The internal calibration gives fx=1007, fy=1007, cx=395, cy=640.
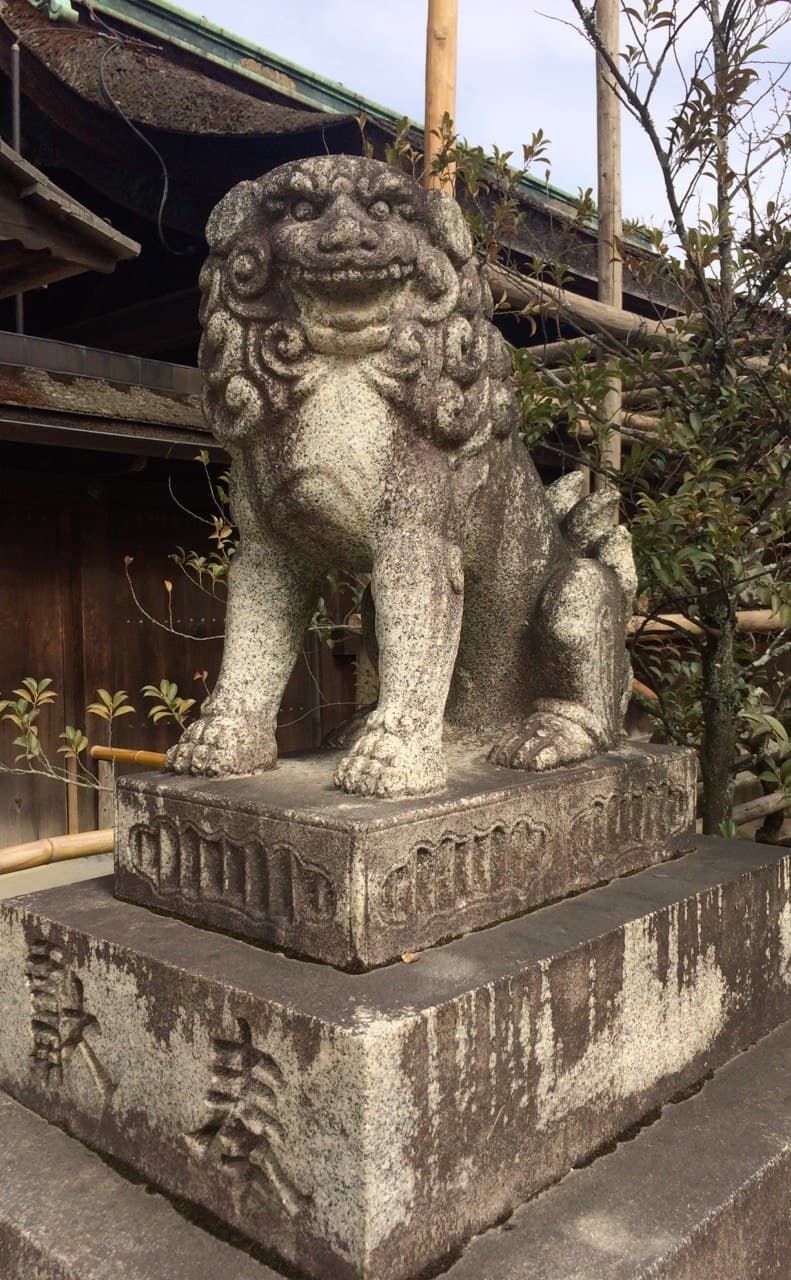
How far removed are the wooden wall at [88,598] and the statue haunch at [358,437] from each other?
241 centimetres

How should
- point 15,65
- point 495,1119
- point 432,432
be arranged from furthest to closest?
point 15,65 → point 432,432 → point 495,1119

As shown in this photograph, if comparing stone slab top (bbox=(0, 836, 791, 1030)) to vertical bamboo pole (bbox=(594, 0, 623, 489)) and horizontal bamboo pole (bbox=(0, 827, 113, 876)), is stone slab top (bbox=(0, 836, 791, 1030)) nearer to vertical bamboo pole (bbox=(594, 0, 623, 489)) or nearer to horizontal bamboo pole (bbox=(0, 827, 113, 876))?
horizontal bamboo pole (bbox=(0, 827, 113, 876))

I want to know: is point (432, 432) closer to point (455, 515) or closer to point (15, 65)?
point (455, 515)

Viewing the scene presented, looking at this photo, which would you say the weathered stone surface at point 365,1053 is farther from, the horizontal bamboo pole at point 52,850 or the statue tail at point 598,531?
the horizontal bamboo pole at point 52,850

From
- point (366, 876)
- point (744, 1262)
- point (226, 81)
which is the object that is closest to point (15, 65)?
point (226, 81)

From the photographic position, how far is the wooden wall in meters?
4.61

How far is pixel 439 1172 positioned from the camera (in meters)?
1.52

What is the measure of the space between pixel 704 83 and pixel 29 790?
160 inches

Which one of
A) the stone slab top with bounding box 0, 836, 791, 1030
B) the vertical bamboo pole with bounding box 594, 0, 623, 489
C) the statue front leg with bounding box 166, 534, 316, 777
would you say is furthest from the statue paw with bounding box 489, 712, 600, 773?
the vertical bamboo pole with bounding box 594, 0, 623, 489

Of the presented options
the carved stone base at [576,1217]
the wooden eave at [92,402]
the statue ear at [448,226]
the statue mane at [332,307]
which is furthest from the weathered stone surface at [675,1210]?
the wooden eave at [92,402]

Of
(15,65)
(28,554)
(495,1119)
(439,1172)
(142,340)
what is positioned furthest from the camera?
(142,340)

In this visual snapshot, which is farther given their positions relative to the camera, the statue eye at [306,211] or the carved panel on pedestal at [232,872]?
the statue eye at [306,211]

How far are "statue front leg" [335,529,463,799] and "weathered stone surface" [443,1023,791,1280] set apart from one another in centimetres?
73

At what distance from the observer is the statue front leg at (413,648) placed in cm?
188
